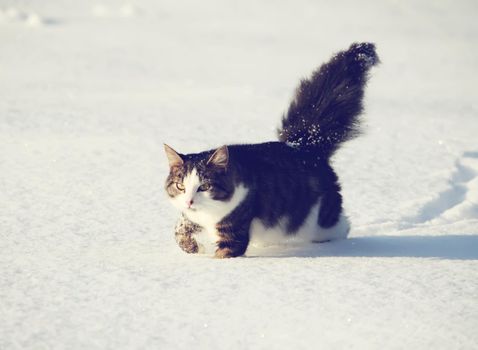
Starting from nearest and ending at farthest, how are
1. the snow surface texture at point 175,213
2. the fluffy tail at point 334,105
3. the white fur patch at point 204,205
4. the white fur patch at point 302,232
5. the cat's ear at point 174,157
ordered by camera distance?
1. the snow surface texture at point 175,213
2. the white fur patch at point 204,205
3. the cat's ear at point 174,157
4. the white fur patch at point 302,232
5. the fluffy tail at point 334,105

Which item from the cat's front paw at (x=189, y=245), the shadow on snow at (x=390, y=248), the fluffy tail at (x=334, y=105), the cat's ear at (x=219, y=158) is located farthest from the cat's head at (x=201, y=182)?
the fluffy tail at (x=334, y=105)

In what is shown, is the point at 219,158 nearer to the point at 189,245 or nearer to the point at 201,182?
the point at 201,182

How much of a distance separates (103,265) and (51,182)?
1591 mm

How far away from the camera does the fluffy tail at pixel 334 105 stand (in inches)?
155

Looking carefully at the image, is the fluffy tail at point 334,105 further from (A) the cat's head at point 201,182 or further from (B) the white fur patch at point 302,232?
(A) the cat's head at point 201,182

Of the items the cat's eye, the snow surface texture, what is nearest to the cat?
the cat's eye

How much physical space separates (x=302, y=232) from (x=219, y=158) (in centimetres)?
69

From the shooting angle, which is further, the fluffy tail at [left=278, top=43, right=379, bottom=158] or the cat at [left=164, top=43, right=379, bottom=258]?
the fluffy tail at [left=278, top=43, right=379, bottom=158]

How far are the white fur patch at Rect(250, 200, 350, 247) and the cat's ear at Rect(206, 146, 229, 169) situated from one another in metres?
0.37

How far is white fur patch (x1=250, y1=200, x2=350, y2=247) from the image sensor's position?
353 centimetres

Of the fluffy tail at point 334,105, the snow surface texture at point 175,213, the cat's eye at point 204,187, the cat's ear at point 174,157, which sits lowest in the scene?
the snow surface texture at point 175,213

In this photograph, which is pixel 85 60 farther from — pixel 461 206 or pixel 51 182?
pixel 461 206

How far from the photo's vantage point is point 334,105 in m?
3.98

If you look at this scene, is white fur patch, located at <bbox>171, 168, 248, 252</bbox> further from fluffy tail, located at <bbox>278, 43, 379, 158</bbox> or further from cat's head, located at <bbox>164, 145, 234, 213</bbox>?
fluffy tail, located at <bbox>278, 43, 379, 158</bbox>
